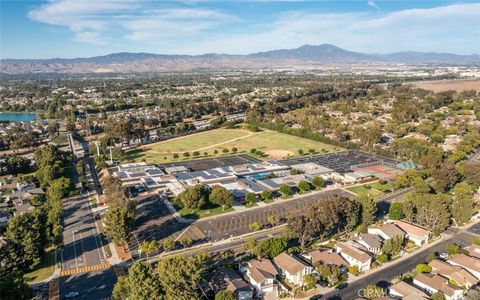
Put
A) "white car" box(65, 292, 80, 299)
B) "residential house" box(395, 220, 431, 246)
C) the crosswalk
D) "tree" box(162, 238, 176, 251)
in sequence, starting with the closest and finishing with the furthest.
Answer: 1. "white car" box(65, 292, 80, 299)
2. the crosswalk
3. "tree" box(162, 238, 176, 251)
4. "residential house" box(395, 220, 431, 246)

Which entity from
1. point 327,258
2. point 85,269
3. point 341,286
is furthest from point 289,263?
point 85,269

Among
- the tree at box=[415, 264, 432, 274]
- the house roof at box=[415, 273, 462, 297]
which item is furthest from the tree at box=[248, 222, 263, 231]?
the house roof at box=[415, 273, 462, 297]

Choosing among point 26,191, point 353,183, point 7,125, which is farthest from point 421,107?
point 7,125

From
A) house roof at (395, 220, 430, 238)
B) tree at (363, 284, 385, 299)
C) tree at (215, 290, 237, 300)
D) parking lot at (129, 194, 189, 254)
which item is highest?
tree at (215, 290, 237, 300)

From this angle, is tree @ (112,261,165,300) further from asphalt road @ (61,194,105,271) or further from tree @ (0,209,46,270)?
tree @ (0,209,46,270)

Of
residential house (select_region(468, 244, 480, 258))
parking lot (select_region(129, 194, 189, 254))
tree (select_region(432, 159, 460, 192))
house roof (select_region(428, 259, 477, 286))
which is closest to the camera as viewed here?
house roof (select_region(428, 259, 477, 286))

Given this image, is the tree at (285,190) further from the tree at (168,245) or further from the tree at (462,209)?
the tree at (462,209)

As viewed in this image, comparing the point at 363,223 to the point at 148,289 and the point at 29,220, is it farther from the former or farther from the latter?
the point at 29,220
